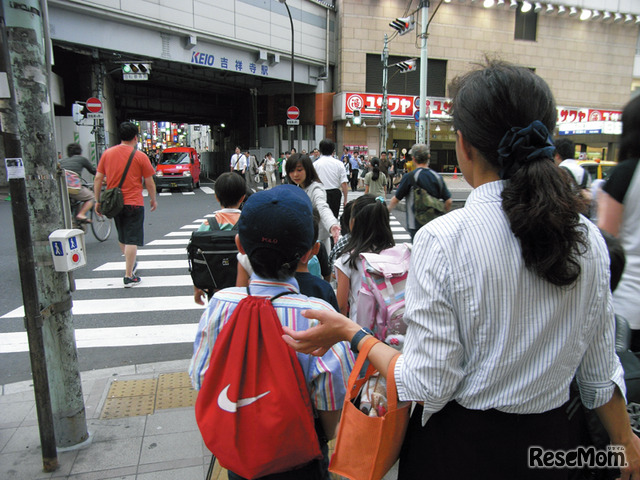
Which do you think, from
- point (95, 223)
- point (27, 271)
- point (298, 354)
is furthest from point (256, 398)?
point (95, 223)

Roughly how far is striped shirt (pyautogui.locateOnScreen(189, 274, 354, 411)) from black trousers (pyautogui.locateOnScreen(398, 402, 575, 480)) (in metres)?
0.35

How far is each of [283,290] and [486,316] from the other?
2.32 ft

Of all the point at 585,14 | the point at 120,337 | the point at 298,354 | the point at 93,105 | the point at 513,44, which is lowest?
the point at 120,337

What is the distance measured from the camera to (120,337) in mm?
4855

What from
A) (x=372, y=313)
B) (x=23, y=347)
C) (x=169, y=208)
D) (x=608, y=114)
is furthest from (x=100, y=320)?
(x=608, y=114)

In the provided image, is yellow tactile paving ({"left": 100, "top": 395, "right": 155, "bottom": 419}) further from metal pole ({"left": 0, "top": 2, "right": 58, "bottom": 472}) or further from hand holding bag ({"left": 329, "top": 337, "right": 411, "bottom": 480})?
hand holding bag ({"left": 329, "top": 337, "right": 411, "bottom": 480})

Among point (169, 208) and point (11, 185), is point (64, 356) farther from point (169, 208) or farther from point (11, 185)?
point (169, 208)

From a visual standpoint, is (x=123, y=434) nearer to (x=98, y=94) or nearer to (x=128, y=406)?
(x=128, y=406)

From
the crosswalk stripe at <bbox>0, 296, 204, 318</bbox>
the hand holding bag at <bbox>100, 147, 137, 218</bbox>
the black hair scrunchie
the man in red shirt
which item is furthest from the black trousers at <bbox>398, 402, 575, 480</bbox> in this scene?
the hand holding bag at <bbox>100, 147, 137, 218</bbox>

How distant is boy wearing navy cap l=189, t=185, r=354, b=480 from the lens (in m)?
1.52

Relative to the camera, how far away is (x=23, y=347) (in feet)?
15.1

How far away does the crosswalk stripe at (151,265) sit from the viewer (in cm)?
753

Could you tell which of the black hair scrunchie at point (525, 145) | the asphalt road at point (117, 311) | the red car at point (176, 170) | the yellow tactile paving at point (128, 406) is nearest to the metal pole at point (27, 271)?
the yellow tactile paving at point (128, 406)

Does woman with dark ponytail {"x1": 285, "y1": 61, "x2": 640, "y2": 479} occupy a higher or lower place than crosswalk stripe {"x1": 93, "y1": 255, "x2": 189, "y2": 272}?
higher
